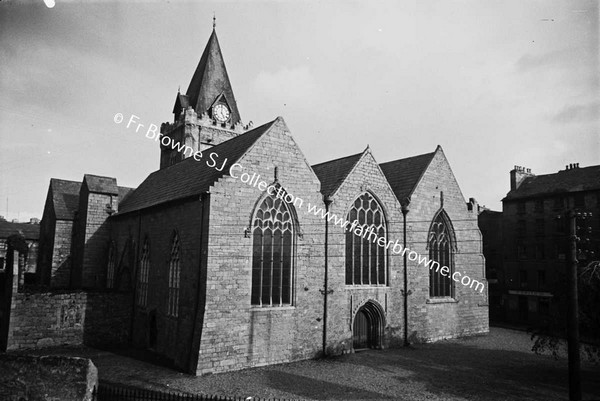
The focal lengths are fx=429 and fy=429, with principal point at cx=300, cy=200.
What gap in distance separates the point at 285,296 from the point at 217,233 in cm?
436

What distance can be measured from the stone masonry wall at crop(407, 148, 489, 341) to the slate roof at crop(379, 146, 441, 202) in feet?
1.15

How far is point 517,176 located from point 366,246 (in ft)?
85.4

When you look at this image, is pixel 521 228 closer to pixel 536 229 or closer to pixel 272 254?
pixel 536 229

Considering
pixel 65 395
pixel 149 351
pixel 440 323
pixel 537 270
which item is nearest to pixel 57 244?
pixel 149 351

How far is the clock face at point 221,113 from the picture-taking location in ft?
126

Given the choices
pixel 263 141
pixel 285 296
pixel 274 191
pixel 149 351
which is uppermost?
pixel 263 141

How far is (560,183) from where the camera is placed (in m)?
36.8

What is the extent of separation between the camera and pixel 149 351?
68.1ft

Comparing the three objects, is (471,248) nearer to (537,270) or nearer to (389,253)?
(389,253)

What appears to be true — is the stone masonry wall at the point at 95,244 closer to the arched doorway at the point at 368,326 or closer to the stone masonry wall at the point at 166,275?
the stone masonry wall at the point at 166,275

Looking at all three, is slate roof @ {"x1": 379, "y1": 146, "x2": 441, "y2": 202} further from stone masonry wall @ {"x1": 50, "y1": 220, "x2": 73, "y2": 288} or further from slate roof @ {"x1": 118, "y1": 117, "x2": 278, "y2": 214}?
stone masonry wall @ {"x1": 50, "y1": 220, "x2": 73, "y2": 288}

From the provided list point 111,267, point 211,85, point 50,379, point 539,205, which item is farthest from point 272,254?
point 539,205

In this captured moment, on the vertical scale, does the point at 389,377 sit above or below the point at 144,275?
below

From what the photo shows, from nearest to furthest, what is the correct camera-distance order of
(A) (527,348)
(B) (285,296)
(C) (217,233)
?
(C) (217,233) < (B) (285,296) < (A) (527,348)
